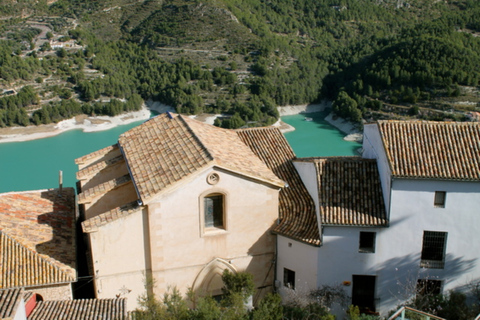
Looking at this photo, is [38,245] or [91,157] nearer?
[38,245]

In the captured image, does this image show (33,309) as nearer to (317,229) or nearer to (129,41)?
(317,229)

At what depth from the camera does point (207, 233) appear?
15.3 m

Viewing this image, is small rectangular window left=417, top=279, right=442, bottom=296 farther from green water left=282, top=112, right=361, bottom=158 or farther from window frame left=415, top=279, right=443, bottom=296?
green water left=282, top=112, right=361, bottom=158

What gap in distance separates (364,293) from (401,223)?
2.75m

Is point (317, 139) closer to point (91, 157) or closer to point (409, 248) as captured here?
point (91, 157)

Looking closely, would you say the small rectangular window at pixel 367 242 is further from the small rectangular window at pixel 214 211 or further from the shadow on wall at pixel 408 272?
the small rectangular window at pixel 214 211

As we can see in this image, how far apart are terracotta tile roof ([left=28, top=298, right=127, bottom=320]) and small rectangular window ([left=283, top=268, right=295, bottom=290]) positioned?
5569 mm

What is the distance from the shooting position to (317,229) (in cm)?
1552

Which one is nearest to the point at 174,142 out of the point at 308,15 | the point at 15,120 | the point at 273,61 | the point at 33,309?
the point at 33,309

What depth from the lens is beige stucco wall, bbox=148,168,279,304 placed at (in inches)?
577

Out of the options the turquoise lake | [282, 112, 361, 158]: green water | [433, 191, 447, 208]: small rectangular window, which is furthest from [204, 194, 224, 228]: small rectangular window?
[282, 112, 361, 158]: green water

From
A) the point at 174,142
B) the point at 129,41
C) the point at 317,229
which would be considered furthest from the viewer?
the point at 129,41

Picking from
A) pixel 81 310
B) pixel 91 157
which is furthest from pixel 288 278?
Result: pixel 91 157

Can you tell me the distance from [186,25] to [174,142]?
8807 cm
